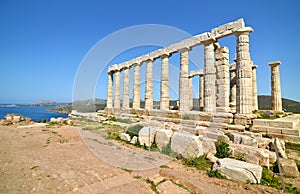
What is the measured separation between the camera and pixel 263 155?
5.63 m

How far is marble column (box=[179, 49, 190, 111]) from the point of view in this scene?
49.2 ft

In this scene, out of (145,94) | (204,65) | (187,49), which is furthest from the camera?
(145,94)

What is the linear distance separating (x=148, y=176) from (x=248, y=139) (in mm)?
4396

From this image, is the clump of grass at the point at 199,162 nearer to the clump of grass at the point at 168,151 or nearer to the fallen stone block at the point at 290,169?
the clump of grass at the point at 168,151

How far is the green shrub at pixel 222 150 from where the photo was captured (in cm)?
634

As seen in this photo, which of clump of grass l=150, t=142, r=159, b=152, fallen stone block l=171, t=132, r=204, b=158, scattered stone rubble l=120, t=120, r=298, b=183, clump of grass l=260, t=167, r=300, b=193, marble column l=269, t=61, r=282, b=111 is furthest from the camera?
marble column l=269, t=61, r=282, b=111

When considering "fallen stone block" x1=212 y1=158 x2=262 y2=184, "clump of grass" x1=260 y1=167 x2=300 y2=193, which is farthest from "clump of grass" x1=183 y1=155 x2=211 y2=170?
"clump of grass" x1=260 y1=167 x2=300 y2=193

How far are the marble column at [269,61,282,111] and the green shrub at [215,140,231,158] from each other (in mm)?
12832

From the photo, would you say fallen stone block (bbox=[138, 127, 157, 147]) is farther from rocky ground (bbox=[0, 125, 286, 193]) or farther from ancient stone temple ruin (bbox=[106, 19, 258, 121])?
ancient stone temple ruin (bbox=[106, 19, 258, 121])

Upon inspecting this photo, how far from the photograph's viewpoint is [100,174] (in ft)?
16.5

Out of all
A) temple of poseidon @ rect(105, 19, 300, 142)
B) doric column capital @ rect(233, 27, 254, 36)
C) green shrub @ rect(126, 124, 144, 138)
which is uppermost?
doric column capital @ rect(233, 27, 254, 36)

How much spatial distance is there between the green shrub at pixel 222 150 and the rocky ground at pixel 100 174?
1485 millimetres

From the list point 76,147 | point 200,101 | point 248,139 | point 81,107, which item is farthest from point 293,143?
point 81,107

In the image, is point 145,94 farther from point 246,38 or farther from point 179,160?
point 179,160
